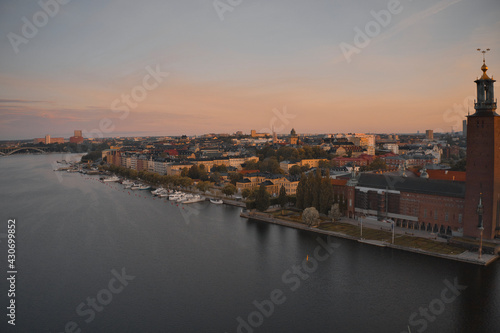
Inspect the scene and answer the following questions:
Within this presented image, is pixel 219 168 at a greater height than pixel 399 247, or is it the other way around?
pixel 219 168

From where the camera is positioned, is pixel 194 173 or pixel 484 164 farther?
pixel 194 173

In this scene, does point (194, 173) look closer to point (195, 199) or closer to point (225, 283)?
point (195, 199)

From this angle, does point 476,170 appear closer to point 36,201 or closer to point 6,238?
point 6,238

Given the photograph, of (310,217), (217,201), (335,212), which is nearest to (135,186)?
(217,201)

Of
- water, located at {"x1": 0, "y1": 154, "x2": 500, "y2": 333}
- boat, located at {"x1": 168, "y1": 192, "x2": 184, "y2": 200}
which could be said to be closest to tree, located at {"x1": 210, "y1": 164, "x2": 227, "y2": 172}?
boat, located at {"x1": 168, "y1": 192, "x2": 184, "y2": 200}

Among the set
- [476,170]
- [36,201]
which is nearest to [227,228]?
[476,170]

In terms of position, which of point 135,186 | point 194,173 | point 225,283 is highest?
point 194,173

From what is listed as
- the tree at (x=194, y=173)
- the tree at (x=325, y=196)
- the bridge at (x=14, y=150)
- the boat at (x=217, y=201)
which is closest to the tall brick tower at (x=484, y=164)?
the tree at (x=325, y=196)
